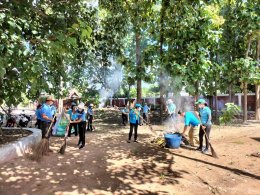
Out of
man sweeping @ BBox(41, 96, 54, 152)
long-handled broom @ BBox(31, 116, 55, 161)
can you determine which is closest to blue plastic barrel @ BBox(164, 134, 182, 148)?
man sweeping @ BBox(41, 96, 54, 152)

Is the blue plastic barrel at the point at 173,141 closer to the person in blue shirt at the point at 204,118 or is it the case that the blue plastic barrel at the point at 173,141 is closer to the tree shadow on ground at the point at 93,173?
the tree shadow on ground at the point at 93,173

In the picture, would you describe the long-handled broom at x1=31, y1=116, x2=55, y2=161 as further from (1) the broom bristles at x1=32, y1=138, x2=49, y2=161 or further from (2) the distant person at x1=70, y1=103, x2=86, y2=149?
(2) the distant person at x1=70, y1=103, x2=86, y2=149

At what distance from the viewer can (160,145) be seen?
11188mm

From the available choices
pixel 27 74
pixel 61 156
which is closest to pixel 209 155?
pixel 61 156

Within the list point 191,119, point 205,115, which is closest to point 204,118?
point 205,115

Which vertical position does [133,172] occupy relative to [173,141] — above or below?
below

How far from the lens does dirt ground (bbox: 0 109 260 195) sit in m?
6.28

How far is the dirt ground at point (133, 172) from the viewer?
20.6 feet

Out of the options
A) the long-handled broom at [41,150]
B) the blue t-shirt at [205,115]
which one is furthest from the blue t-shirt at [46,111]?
the blue t-shirt at [205,115]

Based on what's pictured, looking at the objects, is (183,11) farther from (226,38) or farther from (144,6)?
(226,38)

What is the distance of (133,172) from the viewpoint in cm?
757

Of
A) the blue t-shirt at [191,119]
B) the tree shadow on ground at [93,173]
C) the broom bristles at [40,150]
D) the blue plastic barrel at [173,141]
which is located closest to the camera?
the tree shadow on ground at [93,173]

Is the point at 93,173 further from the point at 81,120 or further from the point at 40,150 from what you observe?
the point at 81,120

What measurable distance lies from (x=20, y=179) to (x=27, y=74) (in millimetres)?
2916
